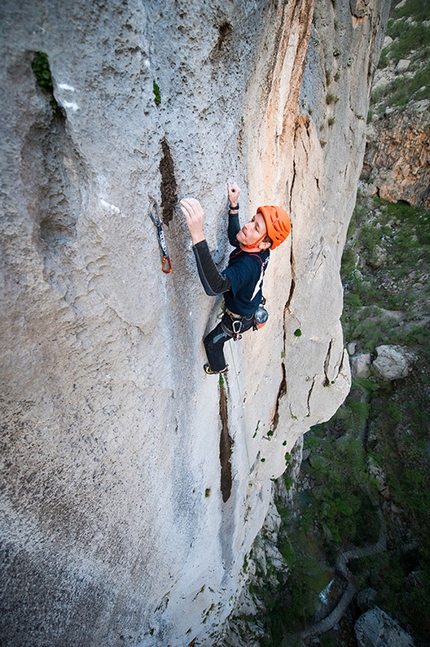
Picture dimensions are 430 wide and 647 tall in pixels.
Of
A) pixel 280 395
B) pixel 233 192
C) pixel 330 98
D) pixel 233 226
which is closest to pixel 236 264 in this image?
pixel 233 226

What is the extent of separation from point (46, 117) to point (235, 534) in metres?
7.36

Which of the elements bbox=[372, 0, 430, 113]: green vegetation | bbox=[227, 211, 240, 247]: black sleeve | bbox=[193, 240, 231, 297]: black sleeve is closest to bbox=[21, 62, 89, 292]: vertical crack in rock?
bbox=[193, 240, 231, 297]: black sleeve

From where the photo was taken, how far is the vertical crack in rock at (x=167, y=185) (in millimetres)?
2482

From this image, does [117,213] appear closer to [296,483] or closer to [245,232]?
[245,232]

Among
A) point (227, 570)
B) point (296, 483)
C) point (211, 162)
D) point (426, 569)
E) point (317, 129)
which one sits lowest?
point (426, 569)

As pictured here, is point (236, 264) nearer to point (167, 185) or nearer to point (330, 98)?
point (167, 185)

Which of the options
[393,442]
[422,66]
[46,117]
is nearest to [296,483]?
[393,442]

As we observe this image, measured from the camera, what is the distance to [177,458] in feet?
12.1

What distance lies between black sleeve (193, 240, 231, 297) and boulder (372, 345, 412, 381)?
17483 millimetres

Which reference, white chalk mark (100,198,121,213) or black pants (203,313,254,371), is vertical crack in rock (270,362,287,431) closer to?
black pants (203,313,254,371)

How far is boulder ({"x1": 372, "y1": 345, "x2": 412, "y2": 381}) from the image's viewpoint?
56.1 ft

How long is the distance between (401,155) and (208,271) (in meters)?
23.8

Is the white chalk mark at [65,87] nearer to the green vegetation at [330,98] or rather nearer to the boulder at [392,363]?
the green vegetation at [330,98]

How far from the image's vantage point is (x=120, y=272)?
2.39 m
